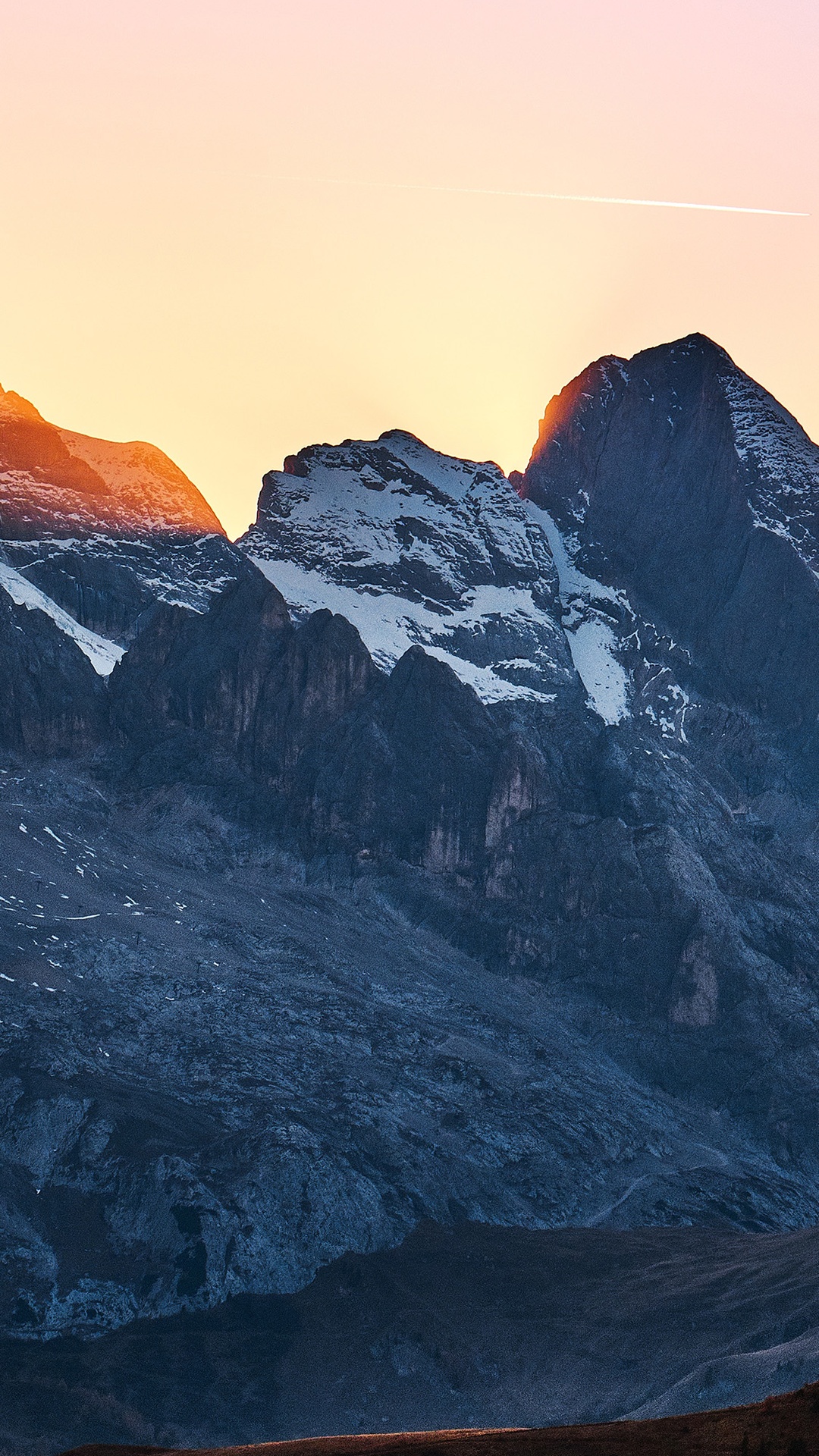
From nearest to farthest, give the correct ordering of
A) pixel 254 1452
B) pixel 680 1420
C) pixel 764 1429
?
pixel 764 1429
pixel 680 1420
pixel 254 1452

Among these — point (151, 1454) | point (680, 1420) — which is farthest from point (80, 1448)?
point (680, 1420)

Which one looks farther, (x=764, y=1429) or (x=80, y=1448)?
(x=80, y=1448)

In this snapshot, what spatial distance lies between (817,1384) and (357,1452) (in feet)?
85.2

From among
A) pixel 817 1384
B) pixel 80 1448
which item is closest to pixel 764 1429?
pixel 817 1384

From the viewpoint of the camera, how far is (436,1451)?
10712 cm

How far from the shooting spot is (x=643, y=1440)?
101125 mm

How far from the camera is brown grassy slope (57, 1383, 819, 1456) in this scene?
96812mm

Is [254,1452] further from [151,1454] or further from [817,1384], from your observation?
[817,1384]

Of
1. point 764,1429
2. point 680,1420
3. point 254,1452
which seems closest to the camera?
point 764,1429

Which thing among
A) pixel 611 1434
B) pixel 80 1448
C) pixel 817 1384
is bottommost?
pixel 80 1448

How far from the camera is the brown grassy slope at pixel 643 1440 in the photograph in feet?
318

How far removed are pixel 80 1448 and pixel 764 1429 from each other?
1702 inches

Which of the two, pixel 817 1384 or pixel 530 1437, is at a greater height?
pixel 817 1384

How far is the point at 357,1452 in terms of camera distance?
354 ft
